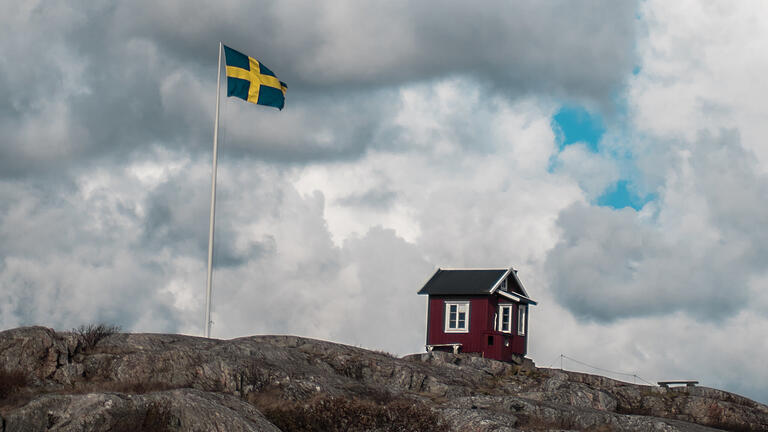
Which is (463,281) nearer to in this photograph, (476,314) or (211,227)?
(476,314)

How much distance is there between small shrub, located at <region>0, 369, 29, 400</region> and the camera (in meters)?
27.0

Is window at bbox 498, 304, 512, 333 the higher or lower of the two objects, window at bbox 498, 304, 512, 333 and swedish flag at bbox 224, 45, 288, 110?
the lower

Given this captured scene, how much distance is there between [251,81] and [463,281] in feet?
60.8

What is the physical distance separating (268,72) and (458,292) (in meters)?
17.4

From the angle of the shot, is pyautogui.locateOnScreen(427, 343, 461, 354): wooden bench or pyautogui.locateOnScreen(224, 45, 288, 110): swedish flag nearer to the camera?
pyautogui.locateOnScreen(224, 45, 288, 110): swedish flag

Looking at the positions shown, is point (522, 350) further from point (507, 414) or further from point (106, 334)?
point (106, 334)

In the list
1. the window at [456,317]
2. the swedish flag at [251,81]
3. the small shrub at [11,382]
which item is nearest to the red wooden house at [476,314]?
the window at [456,317]

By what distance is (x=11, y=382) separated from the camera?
90.7 feet

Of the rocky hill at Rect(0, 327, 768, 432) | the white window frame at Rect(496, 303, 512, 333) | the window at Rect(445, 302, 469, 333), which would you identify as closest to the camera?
the rocky hill at Rect(0, 327, 768, 432)

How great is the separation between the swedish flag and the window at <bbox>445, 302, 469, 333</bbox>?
1656 cm

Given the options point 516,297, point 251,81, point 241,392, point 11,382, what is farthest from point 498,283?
point 11,382

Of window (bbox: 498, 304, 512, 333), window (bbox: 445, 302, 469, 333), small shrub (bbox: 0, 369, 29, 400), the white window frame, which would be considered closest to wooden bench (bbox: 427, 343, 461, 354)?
window (bbox: 445, 302, 469, 333)

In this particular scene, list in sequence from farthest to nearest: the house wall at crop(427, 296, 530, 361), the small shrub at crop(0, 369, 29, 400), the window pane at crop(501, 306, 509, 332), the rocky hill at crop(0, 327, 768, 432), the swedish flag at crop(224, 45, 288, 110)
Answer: the window pane at crop(501, 306, 509, 332) < the house wall at crop(427, 296, 530, 361) < the swedish flag at crop(224, 45, 288, 110) < the small shrub at crop(0, 369, 29, 400) < the rocky hill at crop(0, 327, 768, 432)

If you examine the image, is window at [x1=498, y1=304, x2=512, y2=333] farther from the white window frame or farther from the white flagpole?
the white flagpole
